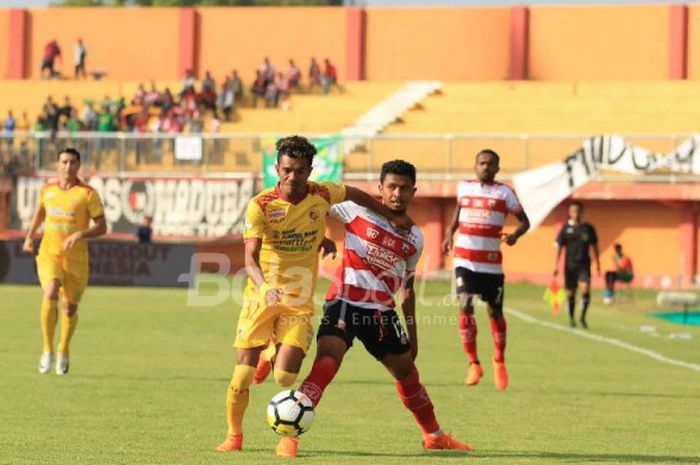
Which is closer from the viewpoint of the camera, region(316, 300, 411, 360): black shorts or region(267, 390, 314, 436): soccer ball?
region(267, 390, 314, 436): soccer ball

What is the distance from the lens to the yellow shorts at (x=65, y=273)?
53.5 ft

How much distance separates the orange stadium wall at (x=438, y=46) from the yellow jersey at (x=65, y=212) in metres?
44.2

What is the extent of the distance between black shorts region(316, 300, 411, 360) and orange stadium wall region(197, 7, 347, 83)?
49.8 meters

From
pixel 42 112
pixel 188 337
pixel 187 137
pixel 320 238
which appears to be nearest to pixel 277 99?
pixel 42 112

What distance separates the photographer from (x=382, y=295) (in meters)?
10.7

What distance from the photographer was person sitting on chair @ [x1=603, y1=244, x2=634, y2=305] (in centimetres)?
3528

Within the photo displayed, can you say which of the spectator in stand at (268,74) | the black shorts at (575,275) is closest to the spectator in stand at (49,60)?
the spectator in stand at (268,74)

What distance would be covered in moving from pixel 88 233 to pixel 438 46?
148 ft

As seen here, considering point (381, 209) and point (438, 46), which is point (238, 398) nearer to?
point (381, 209)

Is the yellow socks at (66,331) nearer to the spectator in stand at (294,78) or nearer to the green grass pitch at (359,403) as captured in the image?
the green grass pitch at (359,403)

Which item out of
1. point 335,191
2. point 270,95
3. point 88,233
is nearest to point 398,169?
point 335,191

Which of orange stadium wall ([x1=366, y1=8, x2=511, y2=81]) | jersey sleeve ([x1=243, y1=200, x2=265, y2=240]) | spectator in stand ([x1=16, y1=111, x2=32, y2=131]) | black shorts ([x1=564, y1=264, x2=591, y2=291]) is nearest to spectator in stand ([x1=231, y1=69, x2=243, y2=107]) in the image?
spectator in stand ([x1=16, y1=111, x2=32, y2=131])

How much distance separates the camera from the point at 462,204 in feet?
54.5

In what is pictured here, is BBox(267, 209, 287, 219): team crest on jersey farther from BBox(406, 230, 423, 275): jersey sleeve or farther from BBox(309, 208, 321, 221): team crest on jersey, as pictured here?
BBox(406, 230, 423, 275): jersey sleeve
